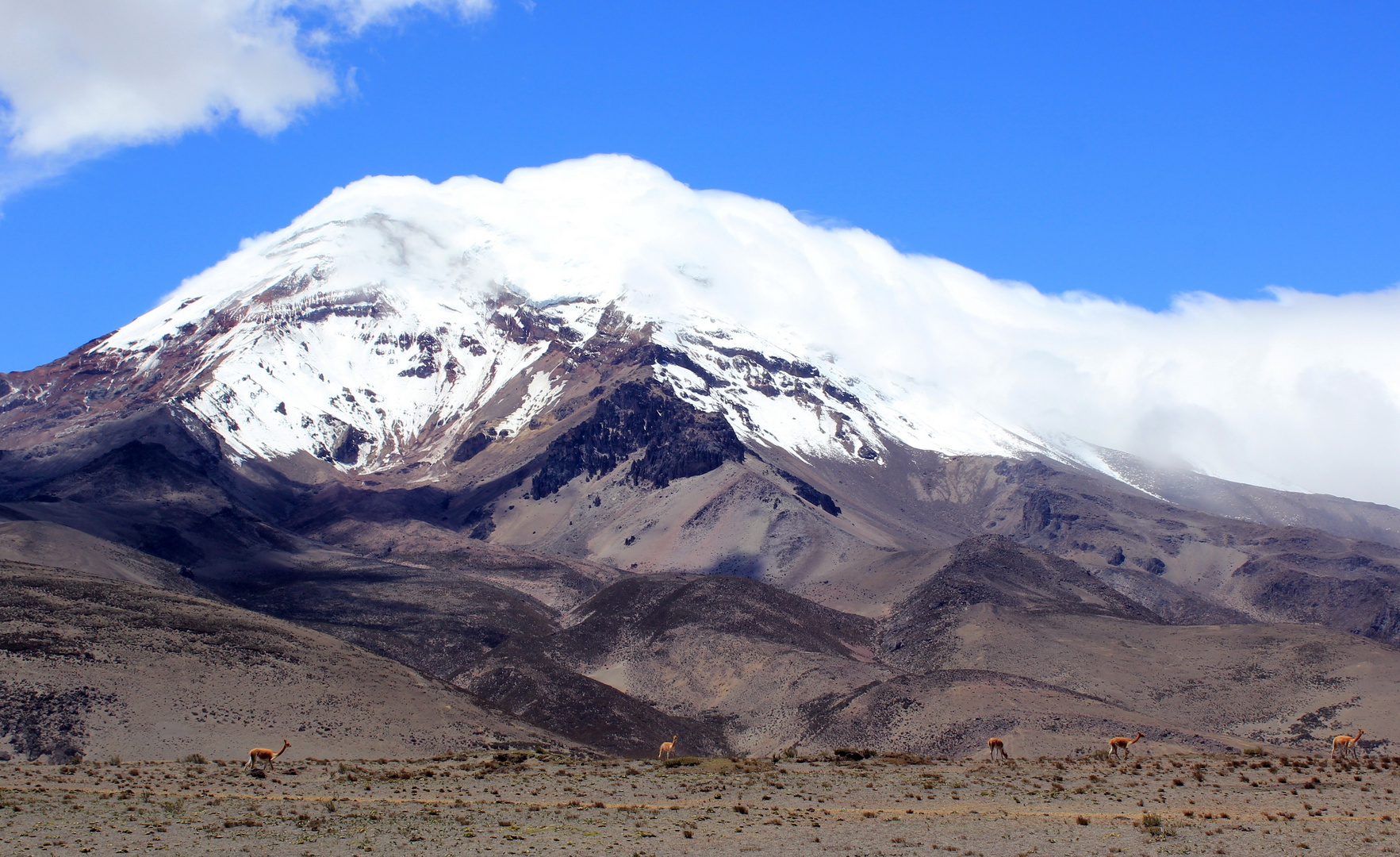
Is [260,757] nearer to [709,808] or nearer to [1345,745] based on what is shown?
[709,808]

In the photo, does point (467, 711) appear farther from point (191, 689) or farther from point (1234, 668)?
point (1234, 668)

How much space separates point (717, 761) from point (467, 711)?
26296 mm

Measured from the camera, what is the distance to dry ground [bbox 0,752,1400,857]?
3119 centimetres

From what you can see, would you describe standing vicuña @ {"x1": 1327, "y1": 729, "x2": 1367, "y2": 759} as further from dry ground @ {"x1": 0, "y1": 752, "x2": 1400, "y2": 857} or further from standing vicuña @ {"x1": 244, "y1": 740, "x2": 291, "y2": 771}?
standing vicuña @ {"x1": 244, "y1": 740, "x2": 291, "y2": 771}

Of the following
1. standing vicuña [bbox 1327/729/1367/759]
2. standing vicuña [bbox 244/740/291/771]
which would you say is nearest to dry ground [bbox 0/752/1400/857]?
standing vicuña [bbox 244/740/291/771]

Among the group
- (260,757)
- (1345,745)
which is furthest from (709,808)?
(1345,745)

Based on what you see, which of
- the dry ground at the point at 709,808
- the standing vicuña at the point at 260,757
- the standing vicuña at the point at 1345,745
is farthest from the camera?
the standing vicuña at the point at 1345,745

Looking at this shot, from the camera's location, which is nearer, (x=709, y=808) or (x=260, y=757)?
(x=709, y=808)

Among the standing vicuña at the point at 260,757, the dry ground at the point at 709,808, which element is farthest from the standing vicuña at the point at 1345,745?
the standing vicuña at the point at 260,757

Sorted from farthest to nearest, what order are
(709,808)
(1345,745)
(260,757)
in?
(1345,745), (260,757), (709,808)

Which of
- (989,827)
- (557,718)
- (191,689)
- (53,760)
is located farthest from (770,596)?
(989,827)

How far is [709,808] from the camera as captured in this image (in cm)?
3706

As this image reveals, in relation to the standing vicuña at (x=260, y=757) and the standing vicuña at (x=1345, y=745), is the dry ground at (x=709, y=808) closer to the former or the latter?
the standing vicuña at (x=260, y=757)

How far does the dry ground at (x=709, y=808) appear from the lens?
1228 inches
